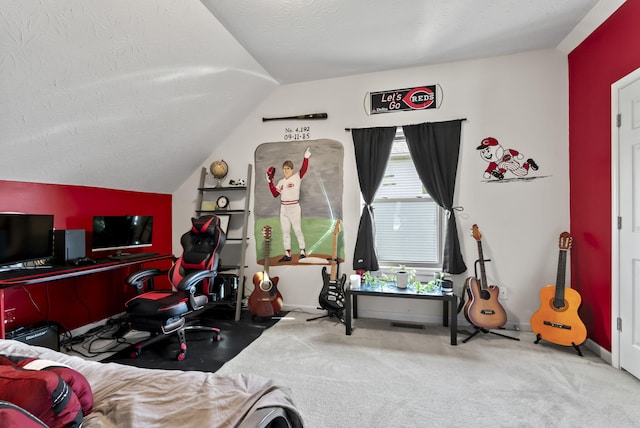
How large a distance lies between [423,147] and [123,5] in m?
2.83

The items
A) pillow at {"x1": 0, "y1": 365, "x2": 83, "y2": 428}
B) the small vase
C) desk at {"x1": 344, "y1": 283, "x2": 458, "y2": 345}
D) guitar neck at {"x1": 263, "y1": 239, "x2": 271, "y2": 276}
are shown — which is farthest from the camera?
guitar neck at {"x1": 263, "y1": 239, "x2": 271, "y2": 276}

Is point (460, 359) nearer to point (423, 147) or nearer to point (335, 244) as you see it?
point (335, 244)

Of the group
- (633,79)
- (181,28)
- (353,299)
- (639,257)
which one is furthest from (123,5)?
(639,257)

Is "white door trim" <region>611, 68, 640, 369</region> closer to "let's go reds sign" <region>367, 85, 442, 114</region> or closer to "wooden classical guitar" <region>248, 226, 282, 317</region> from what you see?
"let's go reds sign" <region>367, 85, 442, 114</region>

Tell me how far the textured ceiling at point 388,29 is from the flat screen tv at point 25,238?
2223 mm

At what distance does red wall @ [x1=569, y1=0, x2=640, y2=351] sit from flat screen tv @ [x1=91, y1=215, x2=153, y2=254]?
4454 mm

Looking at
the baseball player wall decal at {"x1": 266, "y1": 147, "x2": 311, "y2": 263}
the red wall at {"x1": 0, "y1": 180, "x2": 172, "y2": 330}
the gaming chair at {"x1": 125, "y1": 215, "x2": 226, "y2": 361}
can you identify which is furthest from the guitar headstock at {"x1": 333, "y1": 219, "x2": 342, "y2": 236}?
the red wall at {"x1": 0, "y1": 180, "x2": 172, "y2": 330}

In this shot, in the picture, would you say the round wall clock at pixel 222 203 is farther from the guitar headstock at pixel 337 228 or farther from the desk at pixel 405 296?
the desk at pixel 405 296

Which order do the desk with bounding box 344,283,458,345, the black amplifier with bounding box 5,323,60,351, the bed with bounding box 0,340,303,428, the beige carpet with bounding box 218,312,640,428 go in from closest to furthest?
the bed with bounding box 0,340,303,428 → the beige carpet with bounding box 218,312,640,428 → the black amplifier with bounding box 5,323,60,351 → the desk with bounding box 344,283,458,345

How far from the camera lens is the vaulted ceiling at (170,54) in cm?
191

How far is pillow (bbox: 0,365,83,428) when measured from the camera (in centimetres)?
74

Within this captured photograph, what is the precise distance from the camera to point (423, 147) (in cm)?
324

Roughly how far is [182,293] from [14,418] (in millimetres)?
2081

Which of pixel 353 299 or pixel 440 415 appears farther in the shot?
pixel 353 299
